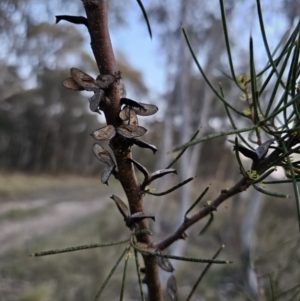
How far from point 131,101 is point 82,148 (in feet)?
28.6

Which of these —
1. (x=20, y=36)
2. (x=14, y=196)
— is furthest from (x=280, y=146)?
(x=14, y=196)

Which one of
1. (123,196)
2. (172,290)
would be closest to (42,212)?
(123,196)

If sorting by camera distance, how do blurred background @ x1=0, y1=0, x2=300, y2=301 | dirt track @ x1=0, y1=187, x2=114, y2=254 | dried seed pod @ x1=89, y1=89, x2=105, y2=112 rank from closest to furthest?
dried seed pod @ x1=89, y1=89, x2=105, y2=112 → blurred background @ x1=0, y1=0, x2=300, y2=301 → dirt track @ x1=0, y1=187, x2=114, y2=254

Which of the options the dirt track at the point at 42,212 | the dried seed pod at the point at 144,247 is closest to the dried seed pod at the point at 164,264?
the dried seed pod at the point at 144,247

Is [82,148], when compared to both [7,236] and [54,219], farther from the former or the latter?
[7,236]

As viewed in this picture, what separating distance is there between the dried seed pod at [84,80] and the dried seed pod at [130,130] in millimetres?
23

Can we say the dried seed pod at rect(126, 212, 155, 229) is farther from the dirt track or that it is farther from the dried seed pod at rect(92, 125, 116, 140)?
the dirt track

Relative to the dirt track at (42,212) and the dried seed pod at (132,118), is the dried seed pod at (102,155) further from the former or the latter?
the dirt track at (42,212)

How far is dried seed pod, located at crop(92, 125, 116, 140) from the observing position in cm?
17

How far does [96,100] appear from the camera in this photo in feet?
0.55

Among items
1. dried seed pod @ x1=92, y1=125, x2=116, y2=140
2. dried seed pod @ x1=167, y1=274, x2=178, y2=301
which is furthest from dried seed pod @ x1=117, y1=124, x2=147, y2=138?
dried seed pod @ x1=167, y1=274, x2=178, y2=301

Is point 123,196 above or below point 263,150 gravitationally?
above

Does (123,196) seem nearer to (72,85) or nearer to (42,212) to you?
(42,212)

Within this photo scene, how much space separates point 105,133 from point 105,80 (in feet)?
0.10
